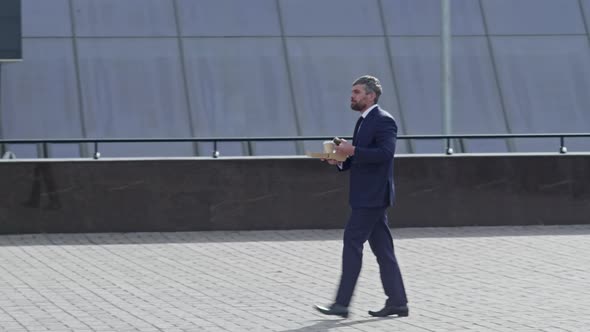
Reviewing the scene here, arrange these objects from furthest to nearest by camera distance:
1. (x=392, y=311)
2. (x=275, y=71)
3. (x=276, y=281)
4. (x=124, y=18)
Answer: (x=124, y=18), (x=275, y=71), (x=276, y=281), (x=392, y=311)

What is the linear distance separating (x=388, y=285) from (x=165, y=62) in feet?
49.8

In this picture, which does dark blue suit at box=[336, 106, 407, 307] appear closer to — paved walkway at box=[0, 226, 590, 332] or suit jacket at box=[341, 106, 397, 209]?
suit jacket at box=[341, 106, 397, 209]

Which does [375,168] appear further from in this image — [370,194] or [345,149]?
[345,149]

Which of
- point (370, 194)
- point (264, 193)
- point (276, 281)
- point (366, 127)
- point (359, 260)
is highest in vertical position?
point (366, 127)

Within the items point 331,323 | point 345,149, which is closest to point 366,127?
point 345,149

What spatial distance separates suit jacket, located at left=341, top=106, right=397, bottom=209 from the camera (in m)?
10.6

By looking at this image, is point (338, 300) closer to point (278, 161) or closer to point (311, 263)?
point (311, 263)

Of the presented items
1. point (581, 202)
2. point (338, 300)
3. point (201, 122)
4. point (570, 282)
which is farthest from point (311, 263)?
point (201, 122)

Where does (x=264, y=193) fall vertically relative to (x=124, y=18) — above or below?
below

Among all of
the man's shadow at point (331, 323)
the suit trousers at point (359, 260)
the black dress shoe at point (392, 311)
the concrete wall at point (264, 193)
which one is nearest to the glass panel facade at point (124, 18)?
the concrete wall at point (264, 193)

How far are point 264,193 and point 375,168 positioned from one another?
6289 millimetres

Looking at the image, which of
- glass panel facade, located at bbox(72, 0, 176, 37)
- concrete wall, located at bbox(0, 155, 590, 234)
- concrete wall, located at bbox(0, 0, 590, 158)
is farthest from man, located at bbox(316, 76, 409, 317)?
glass panel facade, located at bbox(72, 0, 176, 37)

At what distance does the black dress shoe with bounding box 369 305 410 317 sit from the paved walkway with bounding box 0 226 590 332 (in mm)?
77

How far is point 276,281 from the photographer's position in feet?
41.3
